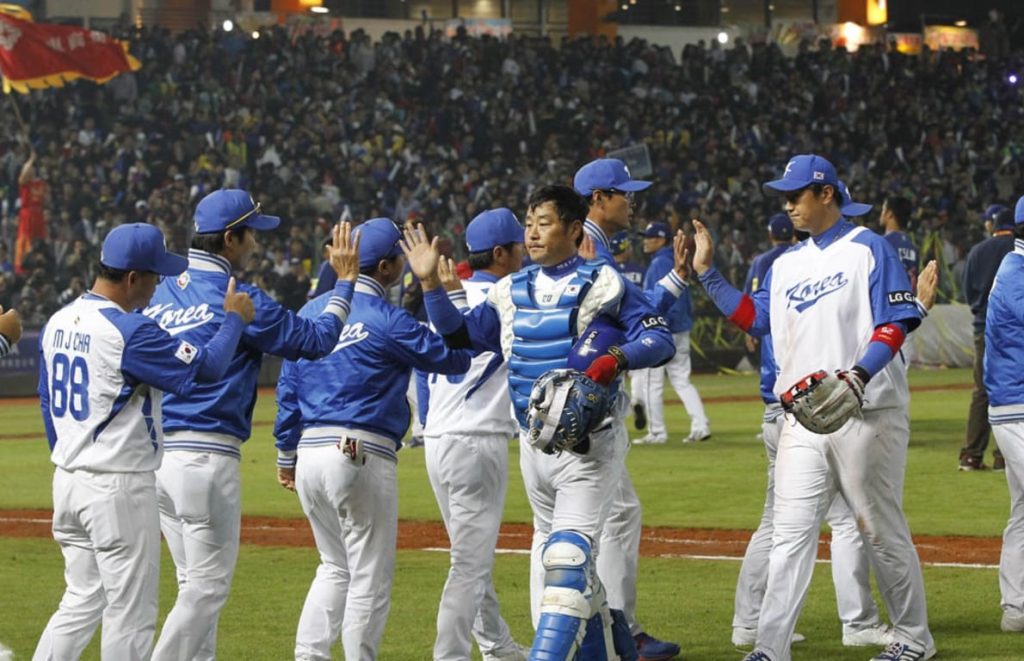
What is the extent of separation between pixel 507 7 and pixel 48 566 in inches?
1527

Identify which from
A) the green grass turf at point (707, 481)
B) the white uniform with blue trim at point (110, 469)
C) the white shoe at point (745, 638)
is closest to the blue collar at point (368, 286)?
the white uniform with blue trim at point (110, 469)

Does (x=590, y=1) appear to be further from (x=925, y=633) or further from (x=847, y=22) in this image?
(x=925, y=633)

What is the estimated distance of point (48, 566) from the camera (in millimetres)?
11547

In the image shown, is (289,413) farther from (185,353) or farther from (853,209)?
(853,209)

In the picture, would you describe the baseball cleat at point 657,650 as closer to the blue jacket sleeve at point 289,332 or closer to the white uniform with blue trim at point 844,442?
the white uniform with blue trim at point 844,442

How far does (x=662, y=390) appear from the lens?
18.5m

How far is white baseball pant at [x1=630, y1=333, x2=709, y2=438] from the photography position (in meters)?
18.1

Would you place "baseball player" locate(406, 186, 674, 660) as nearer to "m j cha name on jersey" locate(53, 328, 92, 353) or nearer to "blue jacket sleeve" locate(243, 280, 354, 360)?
"blue jacket sleeve" locate(243, 280, 354, 360)

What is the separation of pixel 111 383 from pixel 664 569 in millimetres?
5328

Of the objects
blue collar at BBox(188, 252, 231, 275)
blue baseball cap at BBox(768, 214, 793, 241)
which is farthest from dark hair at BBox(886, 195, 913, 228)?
blue collar at BBox(188, 252, 231, 275)

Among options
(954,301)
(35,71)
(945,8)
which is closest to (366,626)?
(954,301)

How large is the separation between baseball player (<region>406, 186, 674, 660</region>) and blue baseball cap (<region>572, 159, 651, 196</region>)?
4.15ft

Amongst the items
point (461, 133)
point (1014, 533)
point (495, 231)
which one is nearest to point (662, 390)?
point (1014, 533)

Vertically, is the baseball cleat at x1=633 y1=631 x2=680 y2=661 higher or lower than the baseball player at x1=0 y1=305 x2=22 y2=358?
lower
